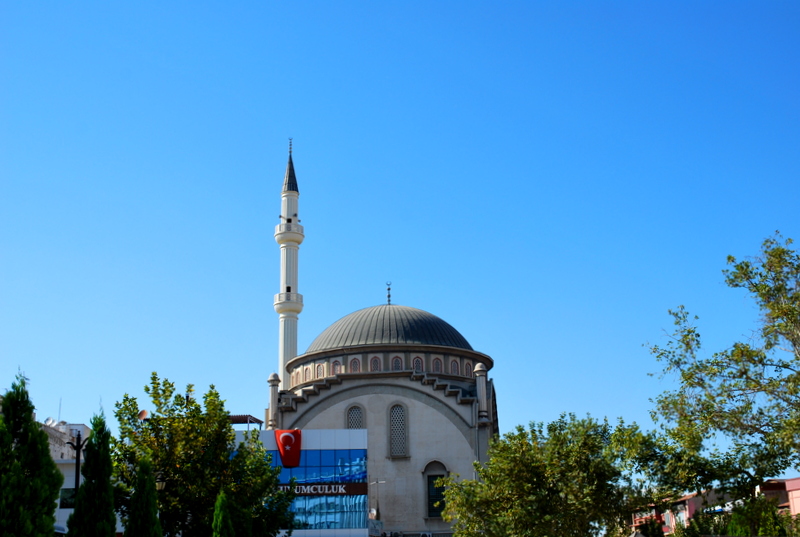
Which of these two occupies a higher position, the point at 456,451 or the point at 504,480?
the point at 456,451

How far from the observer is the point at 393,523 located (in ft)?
142

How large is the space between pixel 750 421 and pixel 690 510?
101ft

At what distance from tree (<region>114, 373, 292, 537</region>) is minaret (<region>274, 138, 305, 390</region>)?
2715 centimetres

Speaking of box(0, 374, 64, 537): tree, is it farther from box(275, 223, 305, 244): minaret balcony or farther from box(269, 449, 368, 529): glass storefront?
box(275, 223, 305, 244): minaret balcony

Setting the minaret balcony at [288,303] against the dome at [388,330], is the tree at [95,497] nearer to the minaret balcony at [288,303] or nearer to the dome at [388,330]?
the dome at [388,330]

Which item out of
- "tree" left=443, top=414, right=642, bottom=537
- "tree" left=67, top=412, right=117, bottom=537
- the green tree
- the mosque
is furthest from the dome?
"tree" left=67, top=412, right=117, bottom=537

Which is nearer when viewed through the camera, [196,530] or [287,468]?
[196,530]

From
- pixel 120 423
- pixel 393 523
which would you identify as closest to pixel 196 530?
pixel 120 423

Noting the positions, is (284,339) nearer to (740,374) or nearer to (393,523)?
(393,523)

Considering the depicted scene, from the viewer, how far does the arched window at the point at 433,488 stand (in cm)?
4341

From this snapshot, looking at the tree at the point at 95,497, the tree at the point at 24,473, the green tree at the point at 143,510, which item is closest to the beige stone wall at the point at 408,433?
the green tree at the point at 143,510

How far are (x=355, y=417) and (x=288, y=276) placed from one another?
11.4m

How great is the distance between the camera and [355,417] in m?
46.0

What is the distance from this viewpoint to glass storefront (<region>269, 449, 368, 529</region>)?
123ft
